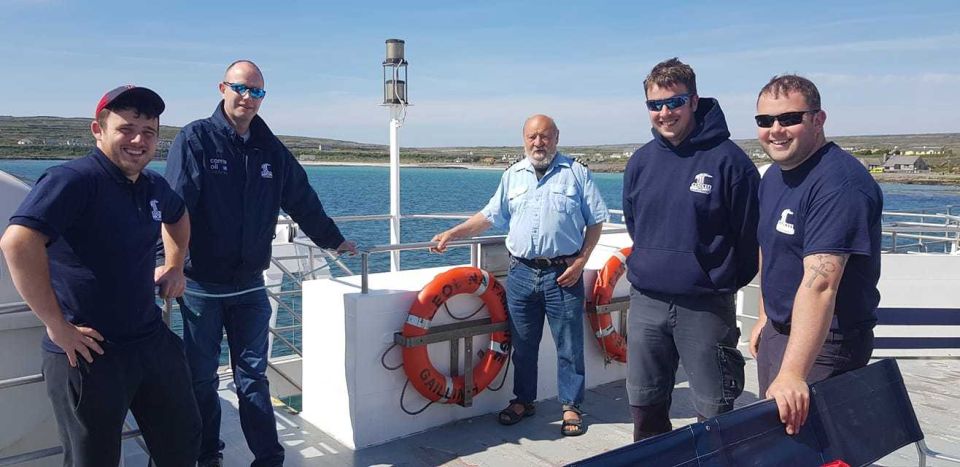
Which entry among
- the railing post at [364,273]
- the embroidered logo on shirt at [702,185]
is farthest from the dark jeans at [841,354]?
the railing post at [364,273]

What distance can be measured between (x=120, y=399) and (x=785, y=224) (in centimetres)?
208

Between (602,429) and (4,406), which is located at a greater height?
(4,406)

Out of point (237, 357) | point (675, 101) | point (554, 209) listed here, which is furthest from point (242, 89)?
point (675, 101)

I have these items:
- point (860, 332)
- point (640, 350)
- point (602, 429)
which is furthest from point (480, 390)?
point (860, 332)

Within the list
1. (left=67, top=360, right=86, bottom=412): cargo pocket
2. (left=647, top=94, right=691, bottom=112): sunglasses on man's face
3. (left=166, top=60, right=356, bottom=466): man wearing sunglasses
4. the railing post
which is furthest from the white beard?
(left=67, top=360, right=86, bottom=412): cargo pocket

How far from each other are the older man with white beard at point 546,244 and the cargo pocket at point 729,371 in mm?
1071

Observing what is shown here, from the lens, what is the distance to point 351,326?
11.0ft

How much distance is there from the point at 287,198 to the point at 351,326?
2.20ft

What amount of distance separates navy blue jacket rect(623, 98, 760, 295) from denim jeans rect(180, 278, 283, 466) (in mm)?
1586

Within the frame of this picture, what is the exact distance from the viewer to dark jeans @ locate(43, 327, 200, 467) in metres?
2.13

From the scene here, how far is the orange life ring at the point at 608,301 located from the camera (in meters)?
4.15

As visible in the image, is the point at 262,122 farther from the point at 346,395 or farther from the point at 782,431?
the point at 782,431

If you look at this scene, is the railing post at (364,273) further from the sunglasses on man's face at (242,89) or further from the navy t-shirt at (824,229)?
the navy t-shirt at (824,229)

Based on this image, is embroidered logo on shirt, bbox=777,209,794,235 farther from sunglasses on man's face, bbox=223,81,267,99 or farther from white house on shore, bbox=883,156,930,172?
white house on shore, bbox=883,156,930,172
